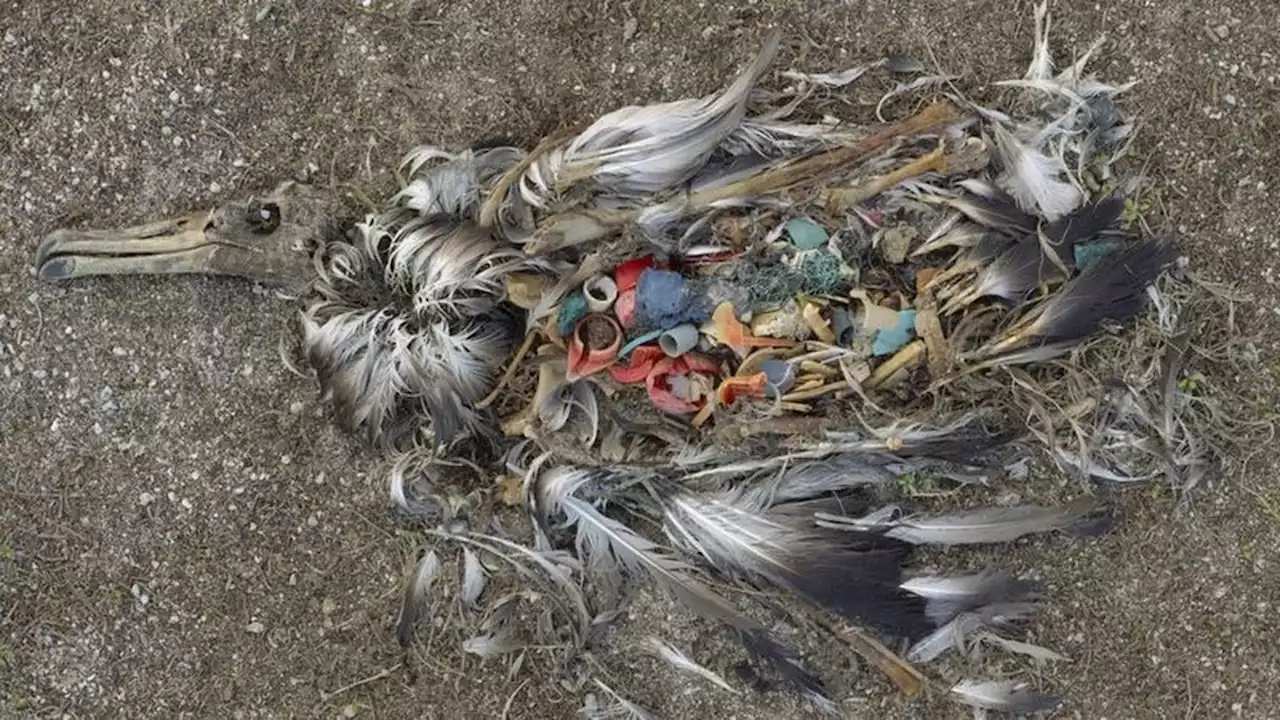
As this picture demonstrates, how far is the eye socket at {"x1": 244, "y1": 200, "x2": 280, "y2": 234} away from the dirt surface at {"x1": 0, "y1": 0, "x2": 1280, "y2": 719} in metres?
0.14

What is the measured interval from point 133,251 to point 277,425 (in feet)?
1.88

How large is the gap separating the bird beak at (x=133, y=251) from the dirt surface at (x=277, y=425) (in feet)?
0.33

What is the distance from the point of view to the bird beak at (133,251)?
306 centimetres

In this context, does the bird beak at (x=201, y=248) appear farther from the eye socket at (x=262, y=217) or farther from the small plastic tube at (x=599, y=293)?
the small plastic tube at (x=599, y=293)

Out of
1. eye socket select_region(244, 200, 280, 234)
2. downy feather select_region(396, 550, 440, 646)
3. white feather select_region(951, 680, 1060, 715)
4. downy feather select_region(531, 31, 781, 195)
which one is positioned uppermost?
downy feather select_region(531, 31, 781, 195)

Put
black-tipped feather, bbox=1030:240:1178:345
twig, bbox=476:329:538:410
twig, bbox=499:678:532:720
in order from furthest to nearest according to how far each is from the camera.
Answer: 1. twig, bbox=499:678:532:720
2. twig, bbox=476:329:538:410
3. black-tipped feather, bbox=1030:240:1178:345

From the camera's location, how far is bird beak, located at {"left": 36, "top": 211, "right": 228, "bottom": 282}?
3.06 meters

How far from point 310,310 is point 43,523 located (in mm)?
964

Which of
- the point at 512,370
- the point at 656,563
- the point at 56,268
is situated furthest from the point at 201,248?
the point at 656,563

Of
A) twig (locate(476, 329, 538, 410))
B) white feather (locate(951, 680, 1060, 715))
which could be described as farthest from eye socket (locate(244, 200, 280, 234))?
white feather (locate(951, 680, 1060, 715))

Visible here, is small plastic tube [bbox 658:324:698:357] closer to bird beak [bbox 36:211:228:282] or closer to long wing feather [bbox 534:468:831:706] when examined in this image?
long wing feather [bbox 534:468:831:706]

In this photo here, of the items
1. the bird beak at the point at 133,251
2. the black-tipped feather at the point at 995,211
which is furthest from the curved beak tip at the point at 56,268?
the black-tipped feather at the point at 995,211

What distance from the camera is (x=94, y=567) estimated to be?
323cm

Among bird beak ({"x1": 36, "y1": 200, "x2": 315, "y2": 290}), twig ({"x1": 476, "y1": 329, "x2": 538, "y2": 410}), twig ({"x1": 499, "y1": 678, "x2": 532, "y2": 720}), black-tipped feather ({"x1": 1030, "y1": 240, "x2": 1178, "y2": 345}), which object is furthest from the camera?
twig ({"x1": 499, "y1": 678, "x2": 532, "y2": 720})
